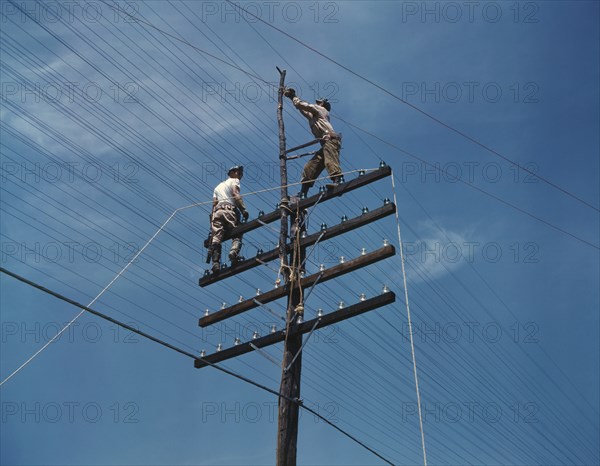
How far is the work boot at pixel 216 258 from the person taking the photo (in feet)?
42.9

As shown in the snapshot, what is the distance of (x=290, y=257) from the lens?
12.5m

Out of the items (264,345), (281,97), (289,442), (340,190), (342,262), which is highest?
(281,97)

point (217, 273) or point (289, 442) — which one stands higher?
point (217, 273)

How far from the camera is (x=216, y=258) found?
43.3 ft

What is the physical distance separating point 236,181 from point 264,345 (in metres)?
3.26

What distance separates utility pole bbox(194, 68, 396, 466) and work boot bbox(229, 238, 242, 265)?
0.27 feet

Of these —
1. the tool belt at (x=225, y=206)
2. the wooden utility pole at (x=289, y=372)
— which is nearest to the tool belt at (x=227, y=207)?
the tool belt at (x=225, y=206)

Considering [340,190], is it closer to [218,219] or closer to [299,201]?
[299,201]

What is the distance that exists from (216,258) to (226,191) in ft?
3.98

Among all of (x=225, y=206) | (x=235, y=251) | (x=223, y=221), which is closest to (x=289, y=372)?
(x=235, y=251)

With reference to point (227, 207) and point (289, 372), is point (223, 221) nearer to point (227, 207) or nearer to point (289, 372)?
point (227, 207)

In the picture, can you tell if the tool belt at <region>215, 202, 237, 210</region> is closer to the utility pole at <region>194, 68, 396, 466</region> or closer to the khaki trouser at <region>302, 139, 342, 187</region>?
the utility pole at <region>194, 68, 396, 466</region>

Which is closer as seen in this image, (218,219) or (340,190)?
(340,190)

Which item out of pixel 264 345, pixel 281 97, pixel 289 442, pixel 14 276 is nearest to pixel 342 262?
pixel 264 345
